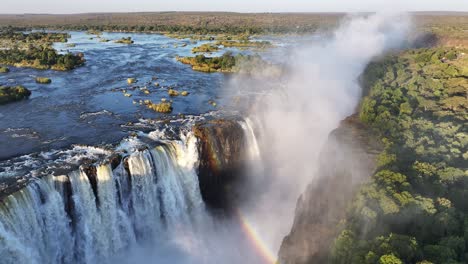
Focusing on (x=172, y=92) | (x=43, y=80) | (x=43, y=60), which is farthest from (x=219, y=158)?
(x=43, y=60)

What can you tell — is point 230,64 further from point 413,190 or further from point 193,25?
point 193,25

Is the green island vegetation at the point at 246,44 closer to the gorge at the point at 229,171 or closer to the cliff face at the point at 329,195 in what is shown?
the gorge at the point at 229,171

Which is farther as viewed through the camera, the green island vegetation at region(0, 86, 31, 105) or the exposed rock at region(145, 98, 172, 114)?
the green island vegetation at region(0, 86, 31, 105)

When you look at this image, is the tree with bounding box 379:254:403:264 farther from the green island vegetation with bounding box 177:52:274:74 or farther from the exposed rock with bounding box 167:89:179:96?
the green island vegetation with bounding box 177:52:274:74

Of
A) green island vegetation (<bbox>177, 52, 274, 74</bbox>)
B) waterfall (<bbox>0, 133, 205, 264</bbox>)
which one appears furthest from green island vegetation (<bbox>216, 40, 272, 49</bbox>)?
waterfall (<bbox>0, 133, 205, 264</bbox>)

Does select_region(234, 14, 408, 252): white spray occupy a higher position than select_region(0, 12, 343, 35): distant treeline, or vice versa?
select_region(0, 12, 343, 35): distant treeline

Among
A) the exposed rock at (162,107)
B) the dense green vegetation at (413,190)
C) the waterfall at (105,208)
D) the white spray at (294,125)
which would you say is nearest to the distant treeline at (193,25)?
the white spray at (294,125)

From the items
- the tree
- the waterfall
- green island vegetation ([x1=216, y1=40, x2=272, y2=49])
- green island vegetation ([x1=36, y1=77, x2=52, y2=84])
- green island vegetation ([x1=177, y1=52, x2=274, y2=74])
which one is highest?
green island vegetation ([x1=216, y1=40, x2=272, y2=49])
